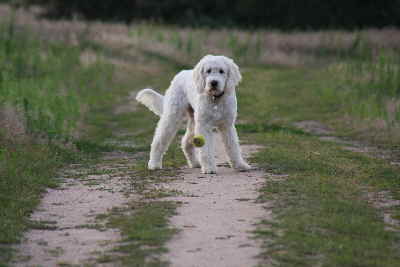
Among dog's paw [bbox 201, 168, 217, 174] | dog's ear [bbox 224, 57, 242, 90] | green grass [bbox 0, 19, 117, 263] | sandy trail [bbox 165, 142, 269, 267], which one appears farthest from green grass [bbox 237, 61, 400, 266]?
green grass [bbox 0, 19, 117, 263]

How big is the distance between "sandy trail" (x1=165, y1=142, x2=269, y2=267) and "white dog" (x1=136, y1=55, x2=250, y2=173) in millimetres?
299

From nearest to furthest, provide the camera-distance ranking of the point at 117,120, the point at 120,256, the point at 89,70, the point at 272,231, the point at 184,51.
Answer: the point at 120,256, the point at 272,231, the point at 117,120, the point at 89,70, the point at 184,51

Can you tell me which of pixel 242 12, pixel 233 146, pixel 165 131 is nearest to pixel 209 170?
pixel 233 146

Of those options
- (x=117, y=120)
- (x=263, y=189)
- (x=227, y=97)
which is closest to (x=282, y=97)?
(x=117, y=120)

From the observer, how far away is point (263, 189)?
8.79 m

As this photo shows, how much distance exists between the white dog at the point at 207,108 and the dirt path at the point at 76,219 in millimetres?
806

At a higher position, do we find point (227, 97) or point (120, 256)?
point (227, 97)

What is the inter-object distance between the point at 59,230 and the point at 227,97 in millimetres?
3460

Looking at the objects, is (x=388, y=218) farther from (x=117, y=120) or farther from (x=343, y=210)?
(x=117, y=120)

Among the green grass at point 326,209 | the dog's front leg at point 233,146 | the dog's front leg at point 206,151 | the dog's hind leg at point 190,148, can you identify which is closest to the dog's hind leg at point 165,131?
the dog's hind leg at point 190,148

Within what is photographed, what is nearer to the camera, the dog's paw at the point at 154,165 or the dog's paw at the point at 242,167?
→ the dog's paw at the point at 242,167

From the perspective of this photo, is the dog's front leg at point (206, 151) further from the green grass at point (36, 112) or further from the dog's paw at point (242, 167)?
the green grass at point (36, 112)

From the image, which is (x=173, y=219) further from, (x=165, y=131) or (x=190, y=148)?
(x=190, y=148)

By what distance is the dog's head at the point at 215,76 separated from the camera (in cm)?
978
